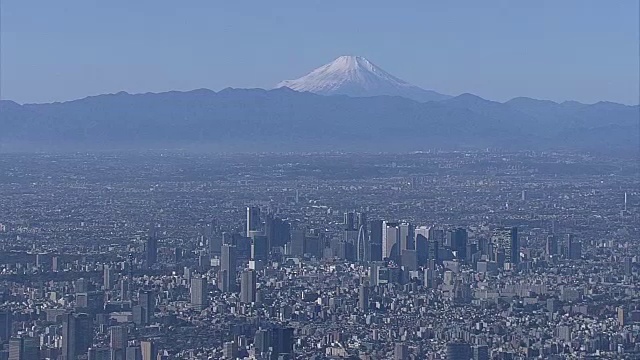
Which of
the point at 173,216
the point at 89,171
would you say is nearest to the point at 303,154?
the point at 89,171

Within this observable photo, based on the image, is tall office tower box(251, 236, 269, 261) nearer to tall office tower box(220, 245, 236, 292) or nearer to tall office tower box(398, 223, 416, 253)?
tall office tower box(220, 245, 236, 292)

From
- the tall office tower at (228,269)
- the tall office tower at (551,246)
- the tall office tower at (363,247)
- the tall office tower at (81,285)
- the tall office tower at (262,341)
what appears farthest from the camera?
the tall office tower at (551,246)

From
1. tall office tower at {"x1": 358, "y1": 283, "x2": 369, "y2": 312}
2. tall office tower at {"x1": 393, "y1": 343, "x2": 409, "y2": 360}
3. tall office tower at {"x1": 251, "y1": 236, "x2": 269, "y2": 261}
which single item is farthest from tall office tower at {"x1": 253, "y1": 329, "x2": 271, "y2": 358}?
tall office tower at {"x1": 251, "y1": 236, "x2": 269, "y2": 261}

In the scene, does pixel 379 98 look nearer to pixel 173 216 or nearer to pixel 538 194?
pixel 538 194

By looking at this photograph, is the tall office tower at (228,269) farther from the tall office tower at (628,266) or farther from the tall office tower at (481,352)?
the tall office tower at (628,266)

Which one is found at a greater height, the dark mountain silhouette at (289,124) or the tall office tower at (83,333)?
the dark mountain silhouette at (289,124)

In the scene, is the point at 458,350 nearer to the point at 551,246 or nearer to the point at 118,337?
the point at 118,337

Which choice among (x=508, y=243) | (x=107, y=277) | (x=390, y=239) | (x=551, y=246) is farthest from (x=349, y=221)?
(x=107, y=277)

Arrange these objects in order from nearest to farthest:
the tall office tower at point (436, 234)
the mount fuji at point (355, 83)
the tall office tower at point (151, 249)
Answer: the tall office tower at point (151, 249) < the tall office tower at point (436, 234) < the mount fuji at point (355, 83)

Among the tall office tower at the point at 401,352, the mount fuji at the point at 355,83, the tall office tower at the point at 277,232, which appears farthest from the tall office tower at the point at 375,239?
the mount fuji at the point at 355,83
